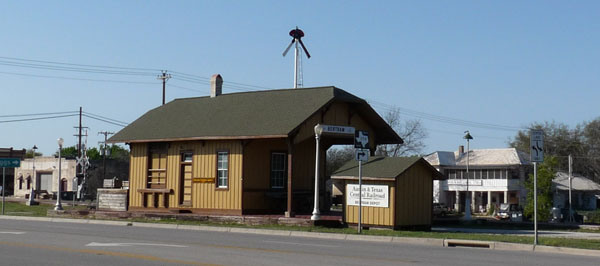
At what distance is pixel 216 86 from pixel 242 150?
7368 mm

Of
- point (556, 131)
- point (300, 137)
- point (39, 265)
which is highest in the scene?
point (556, 131)

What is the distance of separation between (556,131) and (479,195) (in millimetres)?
15358

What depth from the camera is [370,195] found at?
26.6 meters

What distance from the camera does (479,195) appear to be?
7831 cm

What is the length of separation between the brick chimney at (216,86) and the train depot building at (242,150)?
1.20m

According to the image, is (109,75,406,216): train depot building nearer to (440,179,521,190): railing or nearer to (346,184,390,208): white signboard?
(346,184,390,208): white signboard

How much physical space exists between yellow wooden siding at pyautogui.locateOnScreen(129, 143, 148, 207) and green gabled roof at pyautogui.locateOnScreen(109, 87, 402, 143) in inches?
26.2

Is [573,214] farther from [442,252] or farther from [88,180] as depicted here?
[88,180]

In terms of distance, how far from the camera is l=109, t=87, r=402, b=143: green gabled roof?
30469 mm

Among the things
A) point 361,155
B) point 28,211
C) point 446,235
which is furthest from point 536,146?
point 28,211

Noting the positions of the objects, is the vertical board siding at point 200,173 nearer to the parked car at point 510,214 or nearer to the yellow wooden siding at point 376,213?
the yellow wooden siding at point 376,213

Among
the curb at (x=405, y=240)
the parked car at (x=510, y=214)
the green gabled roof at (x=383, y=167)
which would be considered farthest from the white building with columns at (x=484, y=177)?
the curb at (x=405, y=240)

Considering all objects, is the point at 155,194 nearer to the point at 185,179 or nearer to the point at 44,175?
the point at 185,179

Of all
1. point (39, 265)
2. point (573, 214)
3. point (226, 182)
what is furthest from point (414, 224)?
point (573, 214)
